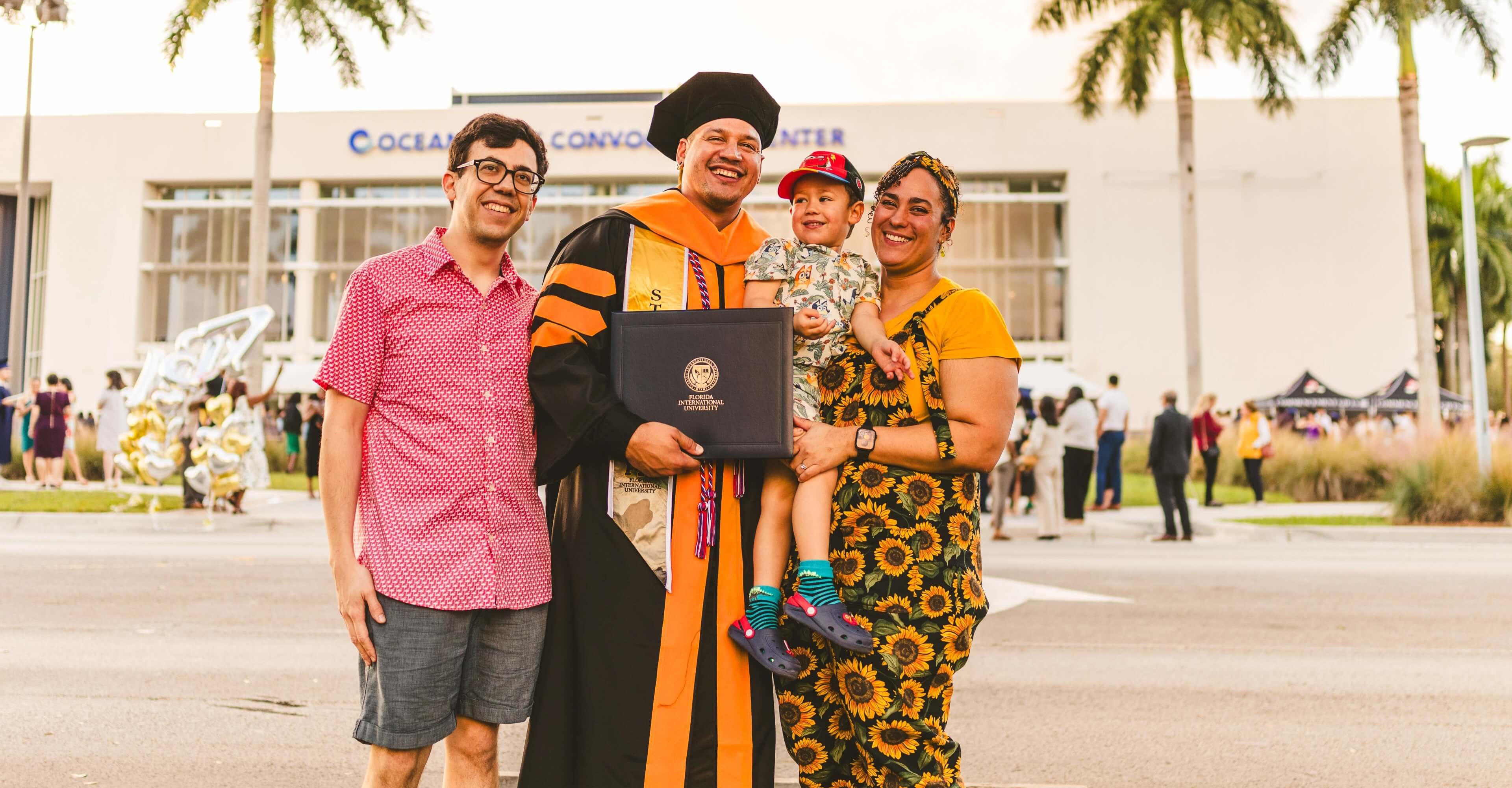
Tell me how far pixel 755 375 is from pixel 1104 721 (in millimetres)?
3358

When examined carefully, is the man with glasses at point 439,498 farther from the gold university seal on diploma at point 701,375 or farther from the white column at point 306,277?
the white column at point 306,277

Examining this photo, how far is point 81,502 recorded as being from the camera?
49.2 ft

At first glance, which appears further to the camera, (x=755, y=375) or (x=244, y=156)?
(x=244, y=156)

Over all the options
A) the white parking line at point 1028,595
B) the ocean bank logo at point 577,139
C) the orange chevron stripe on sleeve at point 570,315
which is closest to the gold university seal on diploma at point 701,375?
the orange chevron stripe on sleeve at point 570,315

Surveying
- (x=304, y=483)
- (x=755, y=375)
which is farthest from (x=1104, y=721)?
(x=304, y=483)

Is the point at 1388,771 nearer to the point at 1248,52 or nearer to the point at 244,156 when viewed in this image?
the point at 1248,52

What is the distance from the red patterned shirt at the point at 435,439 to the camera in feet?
8.63

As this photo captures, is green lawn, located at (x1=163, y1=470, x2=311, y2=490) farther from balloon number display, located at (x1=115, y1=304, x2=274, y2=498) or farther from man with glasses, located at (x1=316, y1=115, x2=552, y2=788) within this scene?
man with glasses, located at (x1=316, y1=115, x2=552, y2=788)

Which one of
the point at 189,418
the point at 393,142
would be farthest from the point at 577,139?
the point at 189,418

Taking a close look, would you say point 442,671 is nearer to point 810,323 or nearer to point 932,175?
point 810,323

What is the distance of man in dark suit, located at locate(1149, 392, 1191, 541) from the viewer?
535 inches

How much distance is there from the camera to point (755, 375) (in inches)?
105

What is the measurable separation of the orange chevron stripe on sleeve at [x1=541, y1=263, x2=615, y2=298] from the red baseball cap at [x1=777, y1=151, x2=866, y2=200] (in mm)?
593

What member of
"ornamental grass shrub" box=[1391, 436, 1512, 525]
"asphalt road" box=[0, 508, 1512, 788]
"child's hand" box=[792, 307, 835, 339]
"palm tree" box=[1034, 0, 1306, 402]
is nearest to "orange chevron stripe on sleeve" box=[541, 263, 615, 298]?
"child's hand" box=[792, 307, 835, 339]
